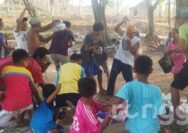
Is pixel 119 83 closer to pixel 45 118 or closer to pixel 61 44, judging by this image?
pixel 61 44

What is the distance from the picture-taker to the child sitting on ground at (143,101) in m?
3.84

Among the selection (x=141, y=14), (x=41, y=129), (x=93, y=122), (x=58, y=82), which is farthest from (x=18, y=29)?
(x=141, y=14)

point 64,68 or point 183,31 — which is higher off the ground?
point 183,31

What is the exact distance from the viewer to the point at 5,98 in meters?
5.41

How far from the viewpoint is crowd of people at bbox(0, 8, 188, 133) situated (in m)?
3.89

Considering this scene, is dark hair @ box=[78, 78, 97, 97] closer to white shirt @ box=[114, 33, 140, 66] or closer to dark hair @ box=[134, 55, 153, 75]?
dark hair @ box=[134, 55, 153, 75]

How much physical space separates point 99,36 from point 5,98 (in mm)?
2905

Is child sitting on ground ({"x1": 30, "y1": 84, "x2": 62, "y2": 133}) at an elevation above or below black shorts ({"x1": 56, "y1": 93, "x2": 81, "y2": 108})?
below

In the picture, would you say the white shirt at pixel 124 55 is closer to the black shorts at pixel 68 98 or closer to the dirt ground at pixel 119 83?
the dirt ground at pixel 119 83

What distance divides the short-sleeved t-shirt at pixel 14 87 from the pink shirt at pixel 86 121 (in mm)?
1568

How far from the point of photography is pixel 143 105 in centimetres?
388

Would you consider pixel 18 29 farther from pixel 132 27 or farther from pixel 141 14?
pixel 141 14

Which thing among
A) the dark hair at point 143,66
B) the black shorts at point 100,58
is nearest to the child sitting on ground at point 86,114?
the dark hair at point 143,66

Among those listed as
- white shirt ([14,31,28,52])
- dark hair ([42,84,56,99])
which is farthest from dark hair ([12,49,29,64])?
white shirt ([14,31,28,52])
